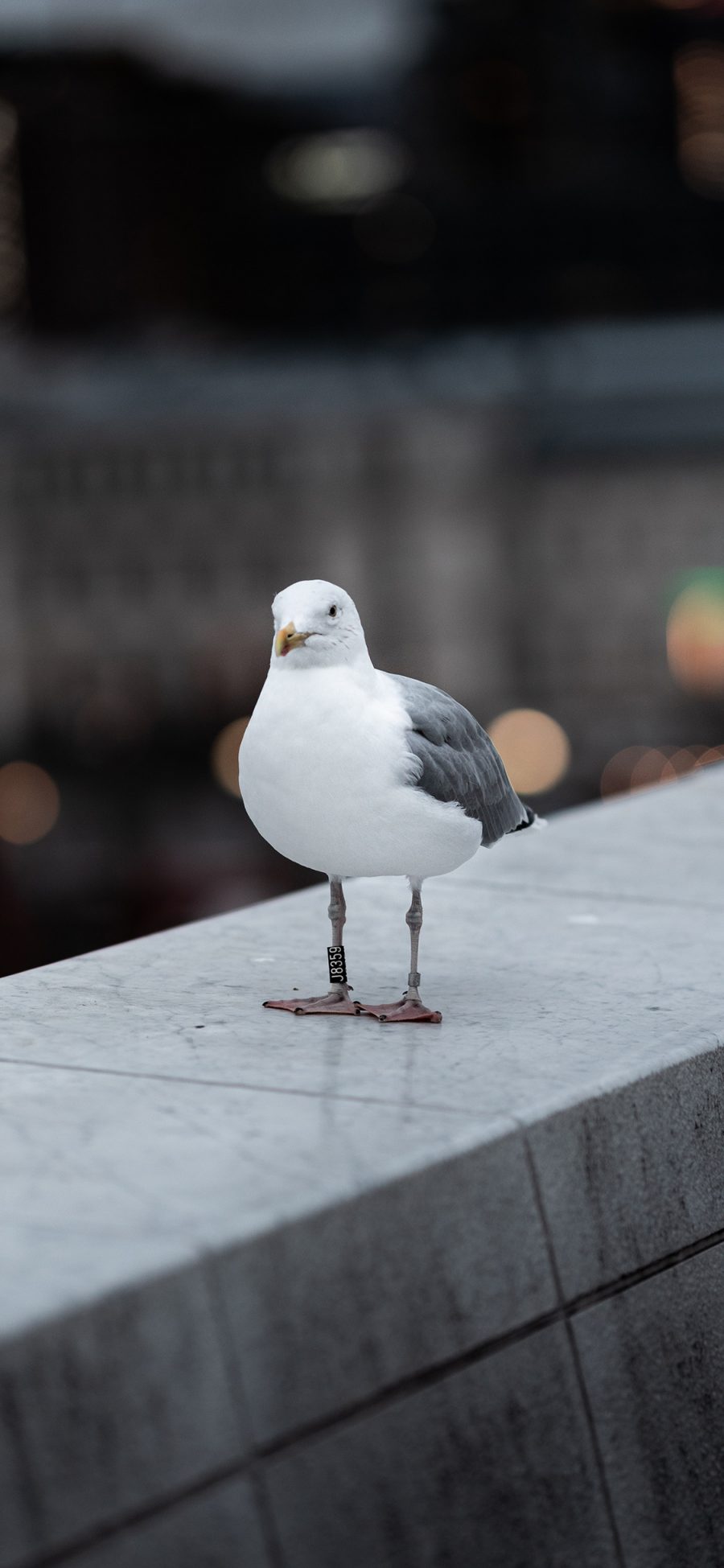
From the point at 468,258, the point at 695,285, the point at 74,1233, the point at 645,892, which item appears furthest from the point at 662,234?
the point at 74,1233

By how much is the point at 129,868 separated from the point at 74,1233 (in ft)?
141

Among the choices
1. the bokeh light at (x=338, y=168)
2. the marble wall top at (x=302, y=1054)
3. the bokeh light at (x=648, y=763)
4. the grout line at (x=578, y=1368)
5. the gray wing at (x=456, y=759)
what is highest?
the bokeh light at (x=338, y=168)

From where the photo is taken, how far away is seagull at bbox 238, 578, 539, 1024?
398 cm

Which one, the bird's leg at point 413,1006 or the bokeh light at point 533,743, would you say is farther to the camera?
the bokeh light at point 533,743

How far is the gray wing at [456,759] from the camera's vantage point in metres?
4.11

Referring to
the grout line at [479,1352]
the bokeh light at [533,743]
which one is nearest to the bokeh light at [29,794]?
the bokeh light at [533,743]

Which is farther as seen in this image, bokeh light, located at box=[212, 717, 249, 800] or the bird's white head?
bokeh light, located at box=[212, 717, 249, 800]

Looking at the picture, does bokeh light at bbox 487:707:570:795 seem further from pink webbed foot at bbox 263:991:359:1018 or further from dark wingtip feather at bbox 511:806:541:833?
pink webbed foot at bbox 263:991:359:1018

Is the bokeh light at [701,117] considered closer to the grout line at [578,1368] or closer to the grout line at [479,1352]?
the grout line at [479,1352]

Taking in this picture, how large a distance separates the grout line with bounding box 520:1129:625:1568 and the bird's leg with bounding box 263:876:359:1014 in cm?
97

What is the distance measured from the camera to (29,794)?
162ft

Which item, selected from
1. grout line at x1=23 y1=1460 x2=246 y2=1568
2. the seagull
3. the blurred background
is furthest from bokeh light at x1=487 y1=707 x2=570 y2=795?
grout line at x1=23 y1=1460 x2=246 y2=1568

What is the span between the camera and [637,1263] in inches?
145

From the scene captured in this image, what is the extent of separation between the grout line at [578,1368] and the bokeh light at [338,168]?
170 feet
